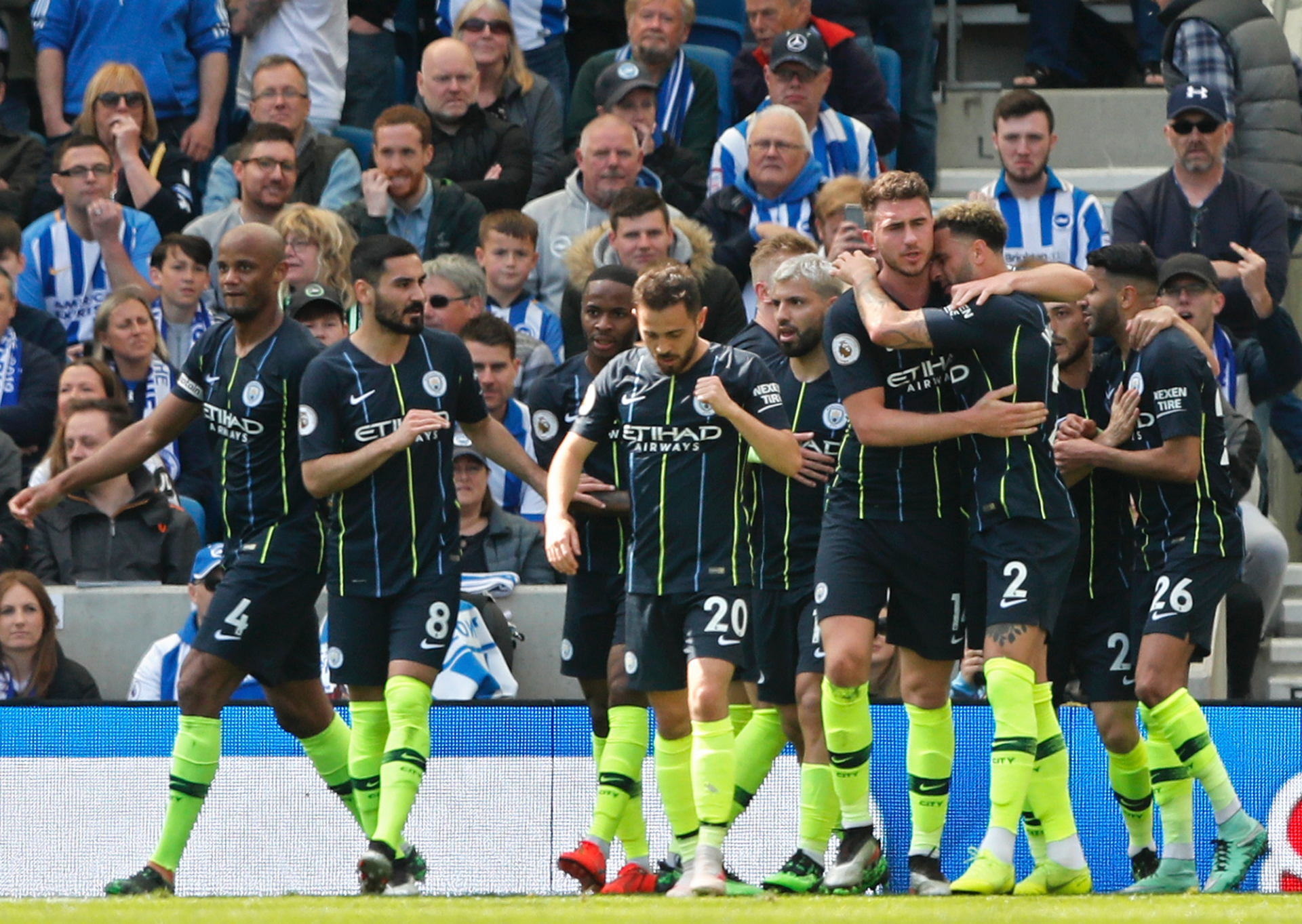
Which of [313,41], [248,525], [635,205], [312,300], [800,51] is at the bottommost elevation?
[248,525]

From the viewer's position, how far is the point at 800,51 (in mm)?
11000

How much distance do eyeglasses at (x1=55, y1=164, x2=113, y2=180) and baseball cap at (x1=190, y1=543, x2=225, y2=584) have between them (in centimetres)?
291

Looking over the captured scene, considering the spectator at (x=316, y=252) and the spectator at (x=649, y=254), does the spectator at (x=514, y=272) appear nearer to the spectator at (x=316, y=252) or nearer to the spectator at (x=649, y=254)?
the spectator at (x=649, y=254)

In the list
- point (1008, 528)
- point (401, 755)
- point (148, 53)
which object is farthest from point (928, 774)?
point (148, 53)

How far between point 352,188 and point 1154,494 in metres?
5.38

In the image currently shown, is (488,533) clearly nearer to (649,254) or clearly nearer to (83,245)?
(649,254)

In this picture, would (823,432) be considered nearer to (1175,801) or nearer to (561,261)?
(1175,801)

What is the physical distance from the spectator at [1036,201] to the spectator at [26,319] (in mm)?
4911

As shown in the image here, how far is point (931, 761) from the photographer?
22.3 feet

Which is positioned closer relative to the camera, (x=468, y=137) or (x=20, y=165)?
(x=468, y=137)

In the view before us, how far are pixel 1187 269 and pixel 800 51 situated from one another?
2.95 metres

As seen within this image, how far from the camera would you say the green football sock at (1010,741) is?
6.51m

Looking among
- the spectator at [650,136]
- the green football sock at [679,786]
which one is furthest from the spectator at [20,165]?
the green football sock at [679,786]

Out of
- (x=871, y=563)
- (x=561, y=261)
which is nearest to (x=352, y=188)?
(x=561, y=261)
